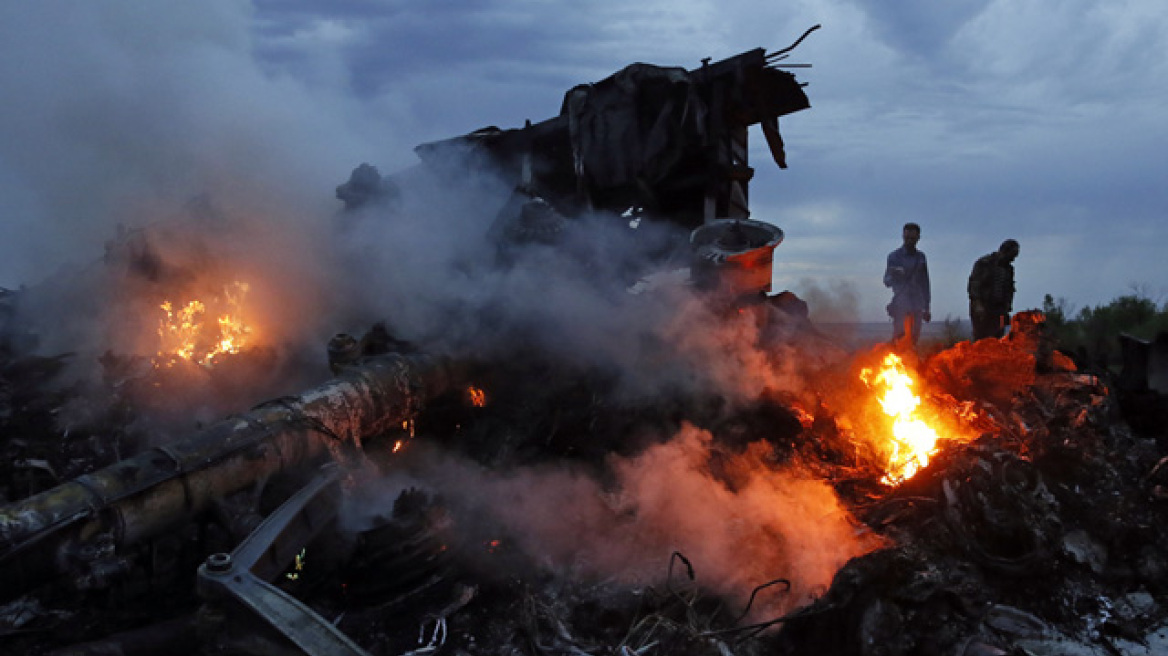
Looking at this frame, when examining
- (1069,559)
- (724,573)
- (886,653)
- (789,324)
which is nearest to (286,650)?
(724,573)

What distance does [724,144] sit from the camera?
10336 millimetres

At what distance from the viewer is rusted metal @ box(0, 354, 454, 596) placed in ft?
12.0

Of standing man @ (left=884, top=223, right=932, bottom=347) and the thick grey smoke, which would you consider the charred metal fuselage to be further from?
the thick grey smoke

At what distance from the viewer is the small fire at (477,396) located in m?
7.57

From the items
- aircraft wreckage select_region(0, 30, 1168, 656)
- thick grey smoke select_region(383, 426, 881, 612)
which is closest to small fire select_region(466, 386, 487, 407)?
aircraft wreckage select_region(0, 30, 1168, 656)

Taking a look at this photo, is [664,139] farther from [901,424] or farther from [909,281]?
[901,424]

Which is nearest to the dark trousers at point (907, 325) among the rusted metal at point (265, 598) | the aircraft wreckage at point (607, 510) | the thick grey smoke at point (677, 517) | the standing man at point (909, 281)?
the standing man at point (909, 281)

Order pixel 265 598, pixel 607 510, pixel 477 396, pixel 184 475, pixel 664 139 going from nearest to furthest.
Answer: pixel 265 598
pixel 184 475
pixel 607 510
pixel 477 396
pixel 664 139

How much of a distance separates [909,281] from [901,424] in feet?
9.47

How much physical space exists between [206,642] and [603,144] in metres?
8.46

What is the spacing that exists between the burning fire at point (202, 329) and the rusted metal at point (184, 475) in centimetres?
396

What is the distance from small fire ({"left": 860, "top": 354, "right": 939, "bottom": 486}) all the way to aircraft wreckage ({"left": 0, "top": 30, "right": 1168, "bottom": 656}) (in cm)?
3

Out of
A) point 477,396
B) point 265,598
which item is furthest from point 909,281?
point 265,598

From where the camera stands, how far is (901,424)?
6320 millimetres
